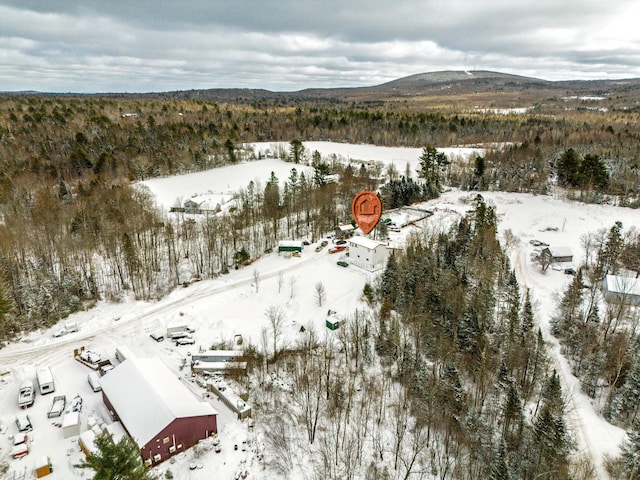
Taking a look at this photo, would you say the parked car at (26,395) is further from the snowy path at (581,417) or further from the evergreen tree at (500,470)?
the snowy path at (581,417)

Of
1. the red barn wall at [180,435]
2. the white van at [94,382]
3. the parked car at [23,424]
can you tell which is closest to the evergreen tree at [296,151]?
the white van at [94,382]

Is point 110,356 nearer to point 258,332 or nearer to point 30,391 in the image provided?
point 30,391

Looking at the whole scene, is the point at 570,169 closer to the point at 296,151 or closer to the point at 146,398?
the point at 296,151

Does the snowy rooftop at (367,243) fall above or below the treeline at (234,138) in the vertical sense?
below

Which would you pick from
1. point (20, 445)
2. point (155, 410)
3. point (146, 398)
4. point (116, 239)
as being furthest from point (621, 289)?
point (116, 239)

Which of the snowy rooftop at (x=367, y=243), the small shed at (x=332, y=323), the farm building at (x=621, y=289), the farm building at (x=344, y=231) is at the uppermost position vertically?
the snowy rooftop at (x=367, y=243)

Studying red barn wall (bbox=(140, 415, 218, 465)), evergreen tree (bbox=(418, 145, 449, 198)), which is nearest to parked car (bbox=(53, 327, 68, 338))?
red barn wall (bbox=(140, 415, 218, 465))

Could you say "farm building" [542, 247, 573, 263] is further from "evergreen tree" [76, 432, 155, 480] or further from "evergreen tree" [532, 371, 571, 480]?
"evergreen tree" [76, 432, 155, 480]
